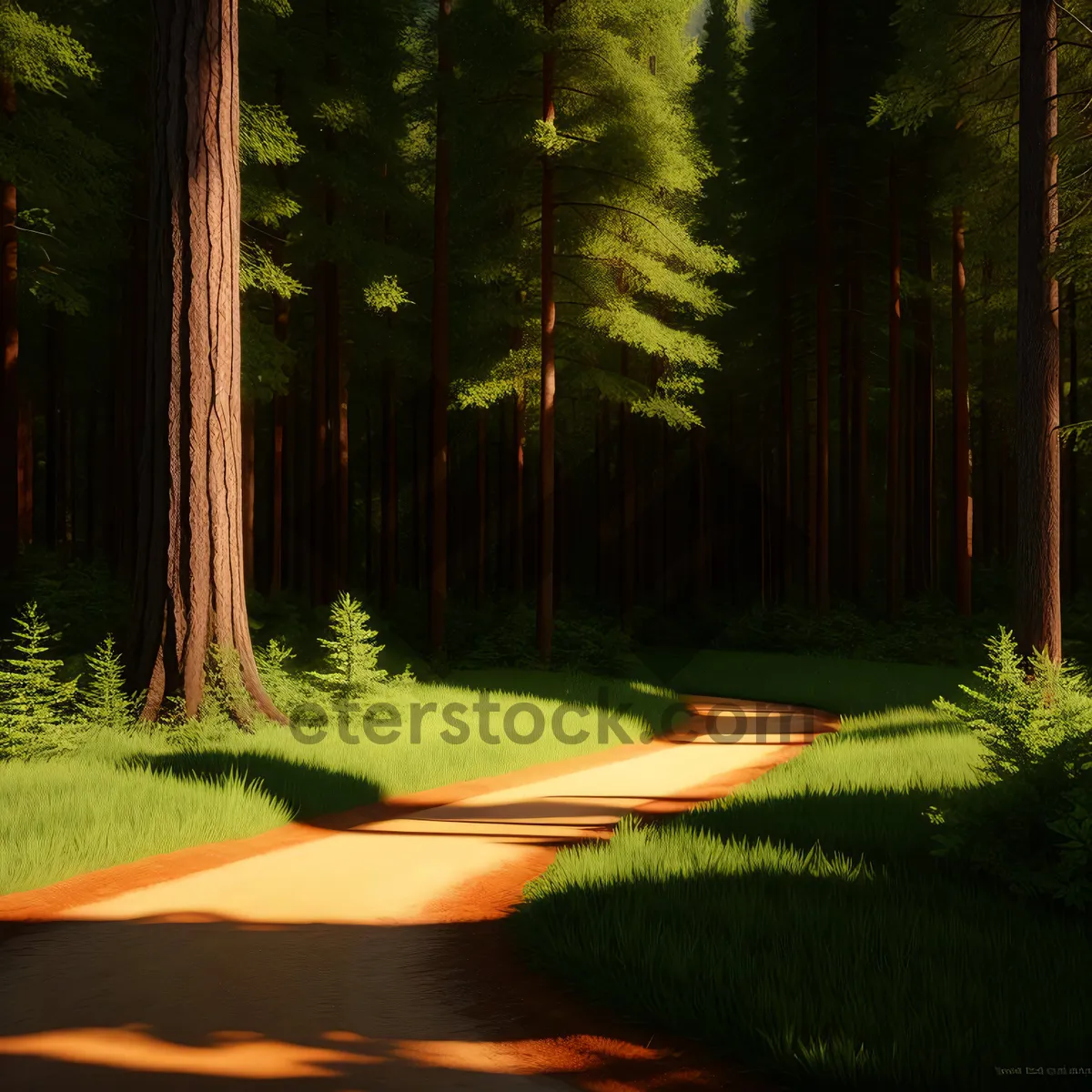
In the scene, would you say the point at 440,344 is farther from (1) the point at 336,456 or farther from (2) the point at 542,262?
(1) the point at 336,456

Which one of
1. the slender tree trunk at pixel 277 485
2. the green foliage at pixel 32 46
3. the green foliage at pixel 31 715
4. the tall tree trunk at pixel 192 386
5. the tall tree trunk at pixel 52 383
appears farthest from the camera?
the slender tree trunk at pixel 277 485

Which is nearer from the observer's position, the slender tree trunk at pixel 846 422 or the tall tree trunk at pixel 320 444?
the tall tree trunk at pixel 320 444

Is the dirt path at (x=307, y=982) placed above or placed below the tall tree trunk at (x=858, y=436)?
below

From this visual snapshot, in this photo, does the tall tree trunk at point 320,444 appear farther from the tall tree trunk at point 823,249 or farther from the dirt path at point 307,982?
the dirt path at point 307,982

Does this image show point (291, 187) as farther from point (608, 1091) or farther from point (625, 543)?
point (608, 1091)

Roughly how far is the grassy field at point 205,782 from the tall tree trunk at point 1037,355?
21.1 ft

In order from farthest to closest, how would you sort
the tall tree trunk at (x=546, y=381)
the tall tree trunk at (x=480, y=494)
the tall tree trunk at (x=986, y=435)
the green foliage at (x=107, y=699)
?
the tall tree trunk at (x=986, y=435) < the tall tree trunk at (x=480, y=494) < the tall tree trunk at (x=546, y=381) < the green foliage at (x=107, y=699)

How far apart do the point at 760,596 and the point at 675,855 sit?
36.0m

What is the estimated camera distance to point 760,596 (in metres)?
41.8

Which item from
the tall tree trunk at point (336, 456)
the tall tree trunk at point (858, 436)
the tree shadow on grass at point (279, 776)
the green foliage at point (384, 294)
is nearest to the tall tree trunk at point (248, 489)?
the tall tree trunk at point (336, 456)

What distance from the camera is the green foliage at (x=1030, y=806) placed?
19.2ft

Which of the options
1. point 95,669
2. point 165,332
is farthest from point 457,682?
point 165,332

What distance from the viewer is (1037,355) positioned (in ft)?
42.2

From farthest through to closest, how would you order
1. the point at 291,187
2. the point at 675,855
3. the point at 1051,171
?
the point at 291,187 → the point at 1051,171 → the point at 675,855
